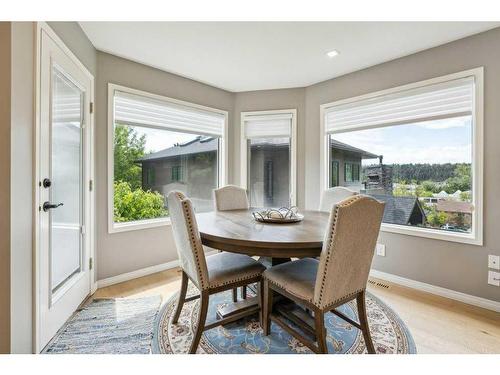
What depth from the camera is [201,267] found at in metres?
1.47

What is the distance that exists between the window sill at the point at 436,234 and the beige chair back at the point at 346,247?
138 cm

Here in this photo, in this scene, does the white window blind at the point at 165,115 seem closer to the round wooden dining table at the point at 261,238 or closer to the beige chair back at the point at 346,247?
the round wooden dining table at the point at 261,238

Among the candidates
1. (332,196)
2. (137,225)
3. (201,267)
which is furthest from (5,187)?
(332,196)

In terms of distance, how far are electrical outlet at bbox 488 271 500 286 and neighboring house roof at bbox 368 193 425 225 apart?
0.64 metres

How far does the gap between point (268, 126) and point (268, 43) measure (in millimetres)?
1292

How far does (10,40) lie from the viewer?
4.02 feet

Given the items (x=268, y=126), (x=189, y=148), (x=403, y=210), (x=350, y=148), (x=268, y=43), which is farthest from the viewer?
(x=268, y=126)

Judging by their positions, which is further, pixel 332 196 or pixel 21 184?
pixel 332 196

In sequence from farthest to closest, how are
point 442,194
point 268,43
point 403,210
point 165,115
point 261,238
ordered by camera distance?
point 165,115, point 403,210, point 442,194, point 268,43, point 261,238

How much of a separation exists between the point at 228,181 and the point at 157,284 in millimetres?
1637

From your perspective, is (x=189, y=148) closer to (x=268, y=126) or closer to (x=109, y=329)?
(x=268, y=126)

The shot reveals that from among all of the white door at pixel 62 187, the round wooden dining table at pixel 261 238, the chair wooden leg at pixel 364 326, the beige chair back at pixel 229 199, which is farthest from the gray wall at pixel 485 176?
the white door at pixel 62 187

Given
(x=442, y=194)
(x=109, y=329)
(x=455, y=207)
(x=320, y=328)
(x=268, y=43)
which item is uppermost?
(x=268, y=43)

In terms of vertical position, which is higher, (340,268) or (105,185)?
(105,185)
